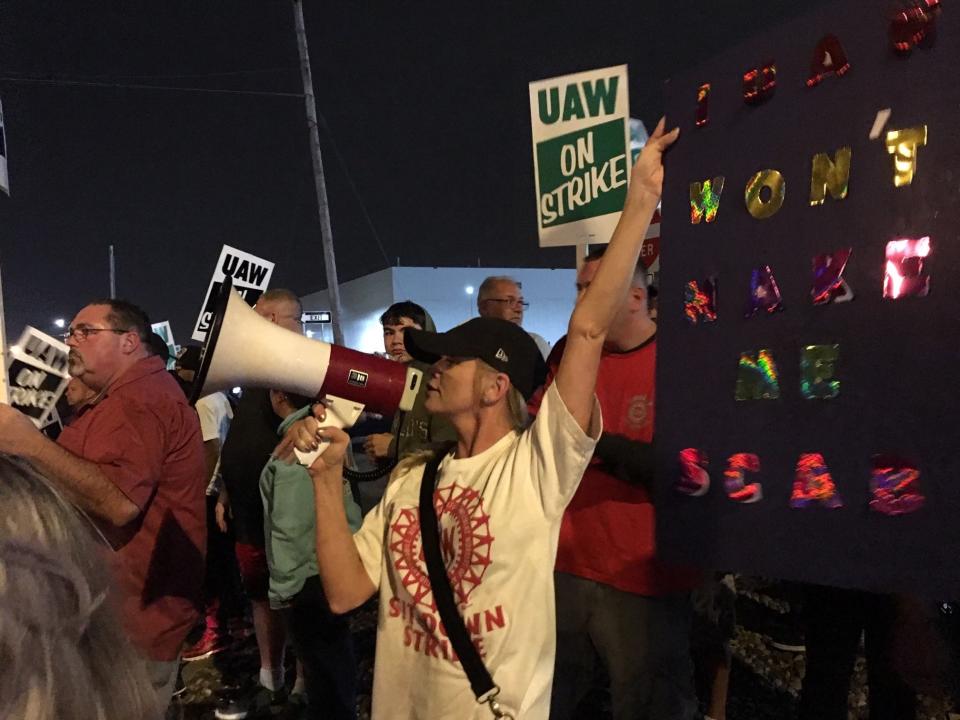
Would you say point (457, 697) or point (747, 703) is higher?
point (457, 697)

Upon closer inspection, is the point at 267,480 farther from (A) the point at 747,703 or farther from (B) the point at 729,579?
(A) the point at 747,703

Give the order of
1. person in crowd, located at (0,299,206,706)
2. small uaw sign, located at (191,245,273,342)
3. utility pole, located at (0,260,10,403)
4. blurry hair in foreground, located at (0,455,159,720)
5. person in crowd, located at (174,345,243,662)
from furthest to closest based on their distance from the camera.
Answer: small uaw sign, located at (191,245,273,342) → person in crowd, located at (174,345,243,662) → utility pole, located at (0,260,10,403) → person in crowd, located at (0,299,206,706) → blurry hair in foreground, located at (0,455,159,720)

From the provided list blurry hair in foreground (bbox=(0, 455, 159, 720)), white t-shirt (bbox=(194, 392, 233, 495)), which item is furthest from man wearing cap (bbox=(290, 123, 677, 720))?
white t-shirt (bbox=(194, 392, 233, 495))

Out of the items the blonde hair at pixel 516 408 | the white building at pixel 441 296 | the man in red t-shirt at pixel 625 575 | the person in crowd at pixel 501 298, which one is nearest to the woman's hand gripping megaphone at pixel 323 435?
the blonde hair at pixel 516 408

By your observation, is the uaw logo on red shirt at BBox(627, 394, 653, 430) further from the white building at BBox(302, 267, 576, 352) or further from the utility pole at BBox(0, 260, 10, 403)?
the white building at BBox(302, 267, 576, 352)

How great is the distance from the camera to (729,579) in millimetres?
3457

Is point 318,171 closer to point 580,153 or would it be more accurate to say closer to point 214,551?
point 214,551

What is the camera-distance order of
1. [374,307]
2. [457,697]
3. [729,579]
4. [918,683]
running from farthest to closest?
[374,307] → [729,579] → [918,683] → [457,697]

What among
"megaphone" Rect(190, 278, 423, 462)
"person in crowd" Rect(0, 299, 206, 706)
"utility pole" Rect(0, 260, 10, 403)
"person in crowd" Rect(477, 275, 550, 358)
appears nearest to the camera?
"megaphone" Rect(190, 278, 423, 462)

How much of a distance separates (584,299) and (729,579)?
7.55 ft

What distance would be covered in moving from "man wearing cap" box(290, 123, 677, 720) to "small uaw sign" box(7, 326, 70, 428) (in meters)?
1.56

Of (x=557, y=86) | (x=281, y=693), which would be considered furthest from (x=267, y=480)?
(x=557, y=86)

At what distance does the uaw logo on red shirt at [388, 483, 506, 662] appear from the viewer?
1773 millimetres

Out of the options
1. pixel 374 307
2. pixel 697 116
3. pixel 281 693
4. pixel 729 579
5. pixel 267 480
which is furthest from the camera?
pixel 374 307
